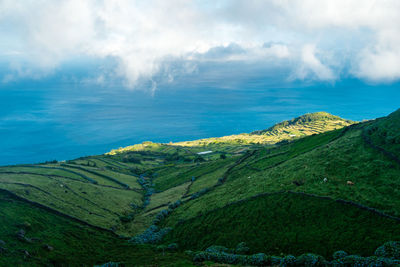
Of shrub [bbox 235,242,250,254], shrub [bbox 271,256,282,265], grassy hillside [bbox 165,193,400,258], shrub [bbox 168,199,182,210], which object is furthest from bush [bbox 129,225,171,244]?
shrub [bbox 271,256,282,265]

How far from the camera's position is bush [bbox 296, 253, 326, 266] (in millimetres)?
29578

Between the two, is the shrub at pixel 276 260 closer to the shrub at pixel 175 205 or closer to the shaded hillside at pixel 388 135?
the shaded hillside at pixel 388 135

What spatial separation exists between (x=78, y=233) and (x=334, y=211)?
48.2 metres

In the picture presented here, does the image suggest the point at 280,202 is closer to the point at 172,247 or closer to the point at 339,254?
the point at 339,254

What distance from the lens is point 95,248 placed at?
47312 millimetres

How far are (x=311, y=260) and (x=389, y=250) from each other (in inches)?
343

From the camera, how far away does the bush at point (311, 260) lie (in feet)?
97.0

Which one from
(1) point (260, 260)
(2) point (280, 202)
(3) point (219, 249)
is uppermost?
(2) point (280, 202)

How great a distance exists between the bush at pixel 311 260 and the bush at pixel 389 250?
248 inches

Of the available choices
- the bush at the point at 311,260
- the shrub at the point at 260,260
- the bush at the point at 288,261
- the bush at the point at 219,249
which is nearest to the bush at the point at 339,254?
the bush at the point at 311,260

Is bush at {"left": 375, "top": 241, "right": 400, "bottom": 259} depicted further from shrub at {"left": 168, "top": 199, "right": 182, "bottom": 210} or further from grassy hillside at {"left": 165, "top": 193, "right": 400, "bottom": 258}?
shrub at {"left": 168, "top": 199, "right": 182, "bottom": 210}

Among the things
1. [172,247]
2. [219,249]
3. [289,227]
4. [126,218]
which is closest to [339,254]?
[289,227]

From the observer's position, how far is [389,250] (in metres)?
28.9

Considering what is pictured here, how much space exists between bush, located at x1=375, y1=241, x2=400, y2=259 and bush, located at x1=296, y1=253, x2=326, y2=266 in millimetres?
6298
